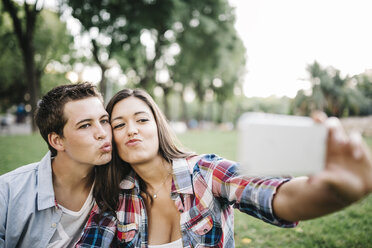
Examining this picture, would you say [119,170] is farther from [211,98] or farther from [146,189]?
[211,98]

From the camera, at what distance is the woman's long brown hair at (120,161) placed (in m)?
2.24

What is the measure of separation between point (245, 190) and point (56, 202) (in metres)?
1.82

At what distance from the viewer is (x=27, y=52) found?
1280cm

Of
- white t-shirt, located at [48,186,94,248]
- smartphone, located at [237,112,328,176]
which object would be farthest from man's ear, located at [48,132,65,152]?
smartphone, located at [237,112,328,176]

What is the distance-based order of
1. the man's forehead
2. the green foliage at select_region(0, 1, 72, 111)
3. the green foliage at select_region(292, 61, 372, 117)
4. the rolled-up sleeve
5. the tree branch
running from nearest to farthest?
the rolled-up sleeve, the man's forehead, the tree branch, the green foliage at select_region(0, 1, 72, 111), the green foliage at select_region(292, 61, 372, 117)

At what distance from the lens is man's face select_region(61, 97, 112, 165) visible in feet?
7.03

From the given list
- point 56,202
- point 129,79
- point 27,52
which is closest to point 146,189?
point 56,202

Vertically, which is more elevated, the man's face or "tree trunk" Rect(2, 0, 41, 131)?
"tree trunk" Rect(2, 0, 41, 131)

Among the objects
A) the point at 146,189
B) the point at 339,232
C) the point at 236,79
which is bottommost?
the point at 339,232

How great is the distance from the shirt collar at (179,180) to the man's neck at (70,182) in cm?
47

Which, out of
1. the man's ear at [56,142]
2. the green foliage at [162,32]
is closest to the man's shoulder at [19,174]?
the man's ear at [56,142]

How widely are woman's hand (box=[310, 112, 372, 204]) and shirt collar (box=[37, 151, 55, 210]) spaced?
2219 mm

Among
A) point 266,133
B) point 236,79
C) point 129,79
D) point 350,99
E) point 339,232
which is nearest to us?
point 266,133

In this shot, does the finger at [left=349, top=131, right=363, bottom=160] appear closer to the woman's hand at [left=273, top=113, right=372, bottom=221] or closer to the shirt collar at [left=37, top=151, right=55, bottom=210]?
the woman's hand at [left=273, top=113, right=372, bottom=221]
